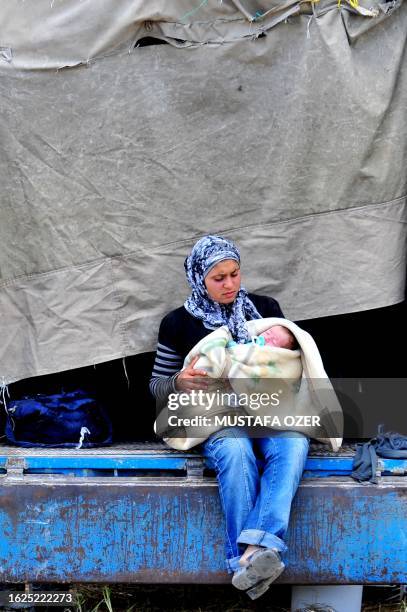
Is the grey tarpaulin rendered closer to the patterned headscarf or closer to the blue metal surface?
the patterned headscarf

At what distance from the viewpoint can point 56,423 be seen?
3889mm

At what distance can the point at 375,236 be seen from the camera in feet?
12.9

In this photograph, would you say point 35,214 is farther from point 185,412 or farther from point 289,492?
point 289,492

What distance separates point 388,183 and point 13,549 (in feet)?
7.11

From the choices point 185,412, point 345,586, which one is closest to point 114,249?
point 185,412

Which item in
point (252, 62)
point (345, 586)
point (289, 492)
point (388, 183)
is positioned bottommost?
point (345, 586)

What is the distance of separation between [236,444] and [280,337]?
1.52ft

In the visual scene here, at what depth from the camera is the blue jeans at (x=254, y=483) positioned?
325 cm

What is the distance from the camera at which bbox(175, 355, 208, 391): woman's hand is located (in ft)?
11.6

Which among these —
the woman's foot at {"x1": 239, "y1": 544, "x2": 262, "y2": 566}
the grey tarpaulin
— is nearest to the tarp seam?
the grey tarpaulin

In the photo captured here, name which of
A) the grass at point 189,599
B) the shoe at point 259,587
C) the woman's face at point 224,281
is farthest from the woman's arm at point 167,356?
the grass at point 189,599

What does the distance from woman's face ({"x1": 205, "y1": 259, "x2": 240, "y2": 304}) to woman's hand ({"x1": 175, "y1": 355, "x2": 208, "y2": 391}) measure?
29cm

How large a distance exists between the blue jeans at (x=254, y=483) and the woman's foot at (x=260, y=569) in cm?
4

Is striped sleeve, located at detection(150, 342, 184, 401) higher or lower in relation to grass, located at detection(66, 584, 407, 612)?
higher
